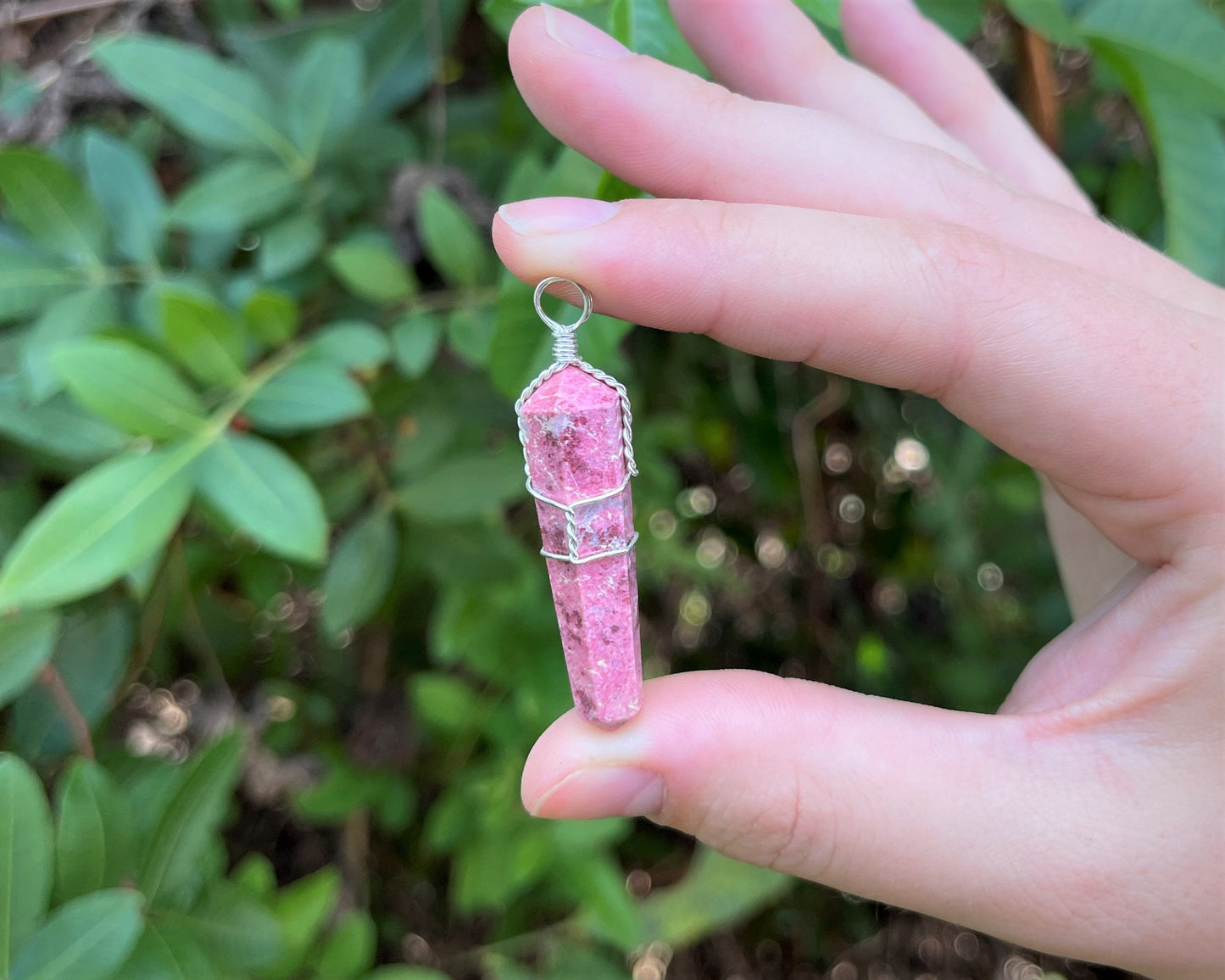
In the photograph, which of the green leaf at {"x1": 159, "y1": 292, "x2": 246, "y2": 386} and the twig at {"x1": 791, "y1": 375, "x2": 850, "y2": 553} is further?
the twig at {"x1": 791, "y1": 375, "x2": 850, "y2": 553}

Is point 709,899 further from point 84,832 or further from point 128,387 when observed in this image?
point 128,387

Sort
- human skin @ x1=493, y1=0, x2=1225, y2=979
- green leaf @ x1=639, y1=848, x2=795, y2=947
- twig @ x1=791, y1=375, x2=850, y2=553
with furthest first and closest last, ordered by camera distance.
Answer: twig @ x1=791, y1=375, x2=850, y2=553, green leaf @ x1=639, y1=848, x2=795, y2=947, human skin @ x1=493, y1=0, x2=1225, y2=979

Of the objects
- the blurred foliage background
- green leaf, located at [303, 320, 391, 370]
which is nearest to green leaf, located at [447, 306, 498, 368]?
the blurred foliage background

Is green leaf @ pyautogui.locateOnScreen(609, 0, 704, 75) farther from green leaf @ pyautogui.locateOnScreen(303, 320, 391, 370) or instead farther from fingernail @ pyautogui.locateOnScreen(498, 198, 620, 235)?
green leaf @ pyautogui.locateOnScreen(303, 320, 391, 370)

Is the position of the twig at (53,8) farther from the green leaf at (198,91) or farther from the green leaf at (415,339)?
the green leaf at (415,339)

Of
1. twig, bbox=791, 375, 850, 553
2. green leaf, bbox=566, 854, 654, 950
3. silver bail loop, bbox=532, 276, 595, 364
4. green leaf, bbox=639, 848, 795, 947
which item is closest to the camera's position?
silver bail loop, bbox=532, 276, 595, 364

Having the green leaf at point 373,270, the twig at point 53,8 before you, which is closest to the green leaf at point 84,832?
the green leaf at point 373,270

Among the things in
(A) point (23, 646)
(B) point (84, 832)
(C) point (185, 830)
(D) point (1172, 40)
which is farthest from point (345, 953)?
(D) point (1172, 40)
